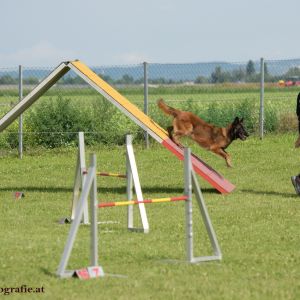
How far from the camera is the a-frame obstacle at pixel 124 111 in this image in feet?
43.4

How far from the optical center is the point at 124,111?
43.7ft

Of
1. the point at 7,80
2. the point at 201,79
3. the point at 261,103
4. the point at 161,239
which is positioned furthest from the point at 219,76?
the point at 161,239

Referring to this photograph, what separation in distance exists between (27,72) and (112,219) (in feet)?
31.5

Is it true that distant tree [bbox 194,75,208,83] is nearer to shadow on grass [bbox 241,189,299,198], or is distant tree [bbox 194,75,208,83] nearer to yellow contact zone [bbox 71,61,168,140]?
shadow on grass [bbox 241,189,299,198]

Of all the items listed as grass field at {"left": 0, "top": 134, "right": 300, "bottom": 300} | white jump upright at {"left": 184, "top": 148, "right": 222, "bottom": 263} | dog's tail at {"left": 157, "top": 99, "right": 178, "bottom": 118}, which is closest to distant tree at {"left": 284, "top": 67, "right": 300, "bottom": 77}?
grass field at {"left": 0, "top": 134, "right": 300, "bottom": 300}

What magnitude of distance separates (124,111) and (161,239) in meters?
4.04

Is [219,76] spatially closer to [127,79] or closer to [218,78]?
[218,78]

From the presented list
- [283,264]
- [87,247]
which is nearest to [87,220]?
[87,247]

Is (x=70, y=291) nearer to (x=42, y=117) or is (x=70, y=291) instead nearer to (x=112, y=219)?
(x=112, y=219)

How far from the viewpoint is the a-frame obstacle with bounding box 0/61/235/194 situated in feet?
43.4

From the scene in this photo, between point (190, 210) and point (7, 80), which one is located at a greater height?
point (7, 80)

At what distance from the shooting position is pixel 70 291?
276 inches

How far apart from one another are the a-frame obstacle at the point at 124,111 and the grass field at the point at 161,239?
0.89 ft

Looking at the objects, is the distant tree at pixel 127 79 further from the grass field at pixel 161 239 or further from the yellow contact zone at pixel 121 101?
the yellow contact zone at pixel 121 101
